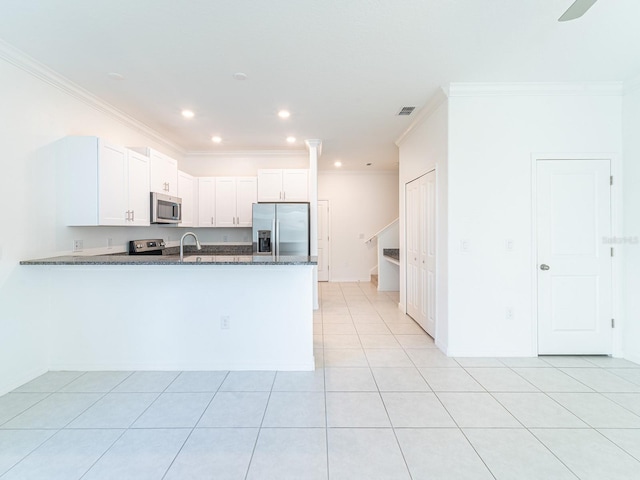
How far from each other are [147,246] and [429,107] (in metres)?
4.00

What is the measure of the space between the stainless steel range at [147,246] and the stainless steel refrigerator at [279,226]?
137 centimetres

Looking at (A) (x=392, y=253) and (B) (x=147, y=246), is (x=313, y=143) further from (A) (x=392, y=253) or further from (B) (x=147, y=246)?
(B) (x=147, y=246)

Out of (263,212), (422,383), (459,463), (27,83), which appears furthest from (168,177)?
(459,463)

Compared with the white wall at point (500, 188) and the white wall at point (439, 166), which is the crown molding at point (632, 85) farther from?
the white wall at point (439, 166)

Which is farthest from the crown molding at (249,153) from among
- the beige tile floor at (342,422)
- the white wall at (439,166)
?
the beige tile floor at (342,422)

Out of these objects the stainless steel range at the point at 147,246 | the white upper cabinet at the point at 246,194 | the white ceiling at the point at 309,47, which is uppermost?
the white ceiling at the point at 309,47

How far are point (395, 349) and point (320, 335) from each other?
90cm

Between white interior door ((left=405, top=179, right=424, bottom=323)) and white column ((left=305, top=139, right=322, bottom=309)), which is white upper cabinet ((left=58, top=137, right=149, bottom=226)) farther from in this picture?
white interior door ((left=405, top=179, right=424, bottom=323))

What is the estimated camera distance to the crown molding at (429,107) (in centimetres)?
Answer: 310

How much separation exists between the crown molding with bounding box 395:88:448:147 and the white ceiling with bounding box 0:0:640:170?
98mm

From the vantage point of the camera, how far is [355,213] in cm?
748

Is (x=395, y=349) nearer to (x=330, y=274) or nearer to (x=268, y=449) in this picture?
(x=268, y=449)

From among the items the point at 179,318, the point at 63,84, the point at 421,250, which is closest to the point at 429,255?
the point at 421,250

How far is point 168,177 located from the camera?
13.9ft
